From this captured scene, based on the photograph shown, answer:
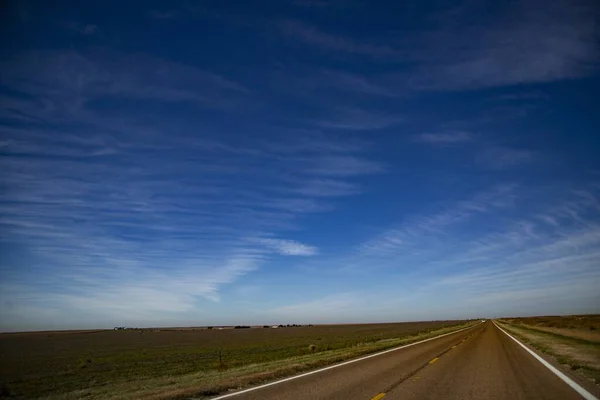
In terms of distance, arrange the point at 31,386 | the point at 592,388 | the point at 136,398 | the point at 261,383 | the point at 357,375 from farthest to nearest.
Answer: the point at 31,386 → the point at 357,375 → the point at 261,383 → the point at 136,398 → the point at 592,388

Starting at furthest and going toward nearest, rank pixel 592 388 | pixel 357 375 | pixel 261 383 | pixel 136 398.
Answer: pixel 357 375 < pixel 261 383 < pixel 136 398 < pixel 592 388

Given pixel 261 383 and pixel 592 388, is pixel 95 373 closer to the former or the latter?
pixel 261 383

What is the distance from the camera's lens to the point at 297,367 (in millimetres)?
15758

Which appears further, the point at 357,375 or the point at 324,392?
the point at 357,375

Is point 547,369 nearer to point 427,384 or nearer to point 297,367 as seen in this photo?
point 427,384

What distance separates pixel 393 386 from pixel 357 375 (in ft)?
8.31

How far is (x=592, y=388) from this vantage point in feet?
31.5

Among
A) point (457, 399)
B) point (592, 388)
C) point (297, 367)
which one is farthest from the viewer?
point (297, 367)

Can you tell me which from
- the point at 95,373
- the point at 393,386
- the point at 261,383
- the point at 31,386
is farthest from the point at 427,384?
the point at 95,373

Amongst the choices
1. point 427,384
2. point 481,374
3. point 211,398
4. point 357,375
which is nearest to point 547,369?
point 481,374

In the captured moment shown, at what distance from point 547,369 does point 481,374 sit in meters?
2.80

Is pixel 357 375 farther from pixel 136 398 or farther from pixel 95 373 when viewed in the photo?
pixel 95 373

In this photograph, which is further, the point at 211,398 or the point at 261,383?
the point at 261,383

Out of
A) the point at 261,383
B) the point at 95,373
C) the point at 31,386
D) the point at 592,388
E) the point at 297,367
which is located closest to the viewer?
the point at 592,388
